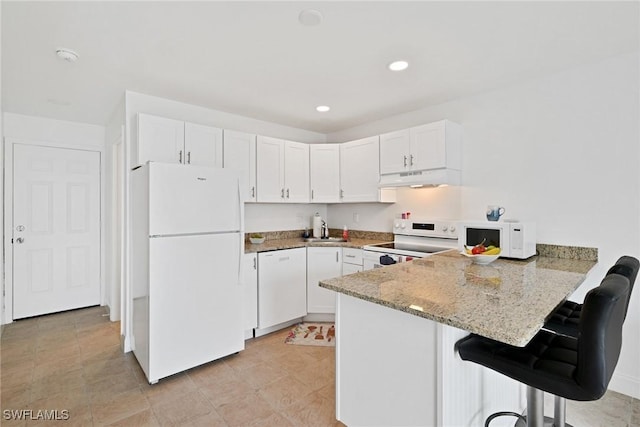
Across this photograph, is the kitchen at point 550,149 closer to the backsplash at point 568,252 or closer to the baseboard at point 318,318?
the backsplash at point 568,252

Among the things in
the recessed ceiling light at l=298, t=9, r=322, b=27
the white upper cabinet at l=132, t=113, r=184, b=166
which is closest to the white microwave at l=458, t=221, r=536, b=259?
the recessed ceiling light at l=298, t=9, r=322, b=27

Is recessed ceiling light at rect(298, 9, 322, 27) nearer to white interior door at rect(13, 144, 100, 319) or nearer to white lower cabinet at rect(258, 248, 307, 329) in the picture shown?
white lower cabinet at rect(258, 248, 307, 329)

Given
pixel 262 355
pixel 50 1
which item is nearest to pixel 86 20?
pixel 50 1

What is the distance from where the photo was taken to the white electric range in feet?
9.86

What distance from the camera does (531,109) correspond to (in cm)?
261

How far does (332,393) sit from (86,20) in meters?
2.82

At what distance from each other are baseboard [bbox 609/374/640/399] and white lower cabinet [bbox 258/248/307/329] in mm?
2626

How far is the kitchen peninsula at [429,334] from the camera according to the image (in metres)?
1.24

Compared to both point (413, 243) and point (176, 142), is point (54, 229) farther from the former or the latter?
point (413, 243)

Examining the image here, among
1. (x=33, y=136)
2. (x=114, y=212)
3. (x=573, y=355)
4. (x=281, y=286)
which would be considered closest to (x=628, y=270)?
(x=573, y=355)

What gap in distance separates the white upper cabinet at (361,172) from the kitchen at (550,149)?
1.14ft

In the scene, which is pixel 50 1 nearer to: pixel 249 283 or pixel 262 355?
pixel 249 283

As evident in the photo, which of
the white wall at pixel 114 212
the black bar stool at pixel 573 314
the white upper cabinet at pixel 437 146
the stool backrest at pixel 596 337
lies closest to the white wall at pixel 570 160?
the white upper cabinet at pixel 437 146

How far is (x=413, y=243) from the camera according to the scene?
10.9 feet
